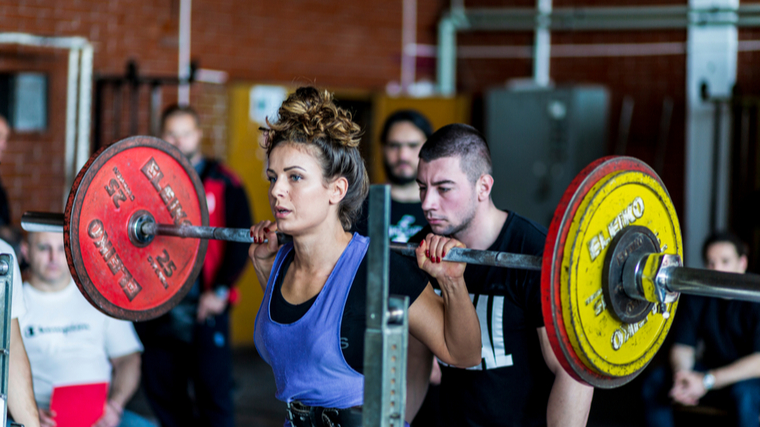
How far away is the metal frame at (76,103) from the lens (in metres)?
4.48

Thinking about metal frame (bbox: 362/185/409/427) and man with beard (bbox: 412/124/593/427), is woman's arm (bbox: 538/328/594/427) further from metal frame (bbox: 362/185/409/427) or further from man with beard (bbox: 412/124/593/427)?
metal frame (bbox: 362/185/409/427)

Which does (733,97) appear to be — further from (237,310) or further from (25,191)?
(25,191)

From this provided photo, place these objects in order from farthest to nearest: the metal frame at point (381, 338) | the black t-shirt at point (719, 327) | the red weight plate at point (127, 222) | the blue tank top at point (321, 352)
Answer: the black t-shirt at point (719, 327) → the red weight plate at point (127, 222) → the blue tank top at point (321, 352) → the metal frame at point (381, 338)

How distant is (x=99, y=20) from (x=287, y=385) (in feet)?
12.0

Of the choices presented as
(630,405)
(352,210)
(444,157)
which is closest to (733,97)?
(630,405)

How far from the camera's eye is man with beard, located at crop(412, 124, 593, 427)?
1.83m

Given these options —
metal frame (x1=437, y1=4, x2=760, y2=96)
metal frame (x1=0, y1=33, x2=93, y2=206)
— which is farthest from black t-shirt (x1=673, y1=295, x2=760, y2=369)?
metal frame (x1=0, y1=33, x2=93, y2=206)

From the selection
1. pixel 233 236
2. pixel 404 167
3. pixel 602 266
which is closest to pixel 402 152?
pixel 404 167

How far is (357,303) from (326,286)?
0.07m

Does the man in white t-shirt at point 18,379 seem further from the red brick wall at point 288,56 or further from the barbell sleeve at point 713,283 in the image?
the red brick wall at point 288,56

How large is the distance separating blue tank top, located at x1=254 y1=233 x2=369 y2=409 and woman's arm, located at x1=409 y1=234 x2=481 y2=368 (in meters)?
0.15

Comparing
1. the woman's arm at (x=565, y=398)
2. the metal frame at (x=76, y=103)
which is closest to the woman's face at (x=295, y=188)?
the woman's arm at (x=565, y=398)

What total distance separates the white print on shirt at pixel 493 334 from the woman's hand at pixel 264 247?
50cm

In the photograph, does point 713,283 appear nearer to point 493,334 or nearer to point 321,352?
point 493,334
